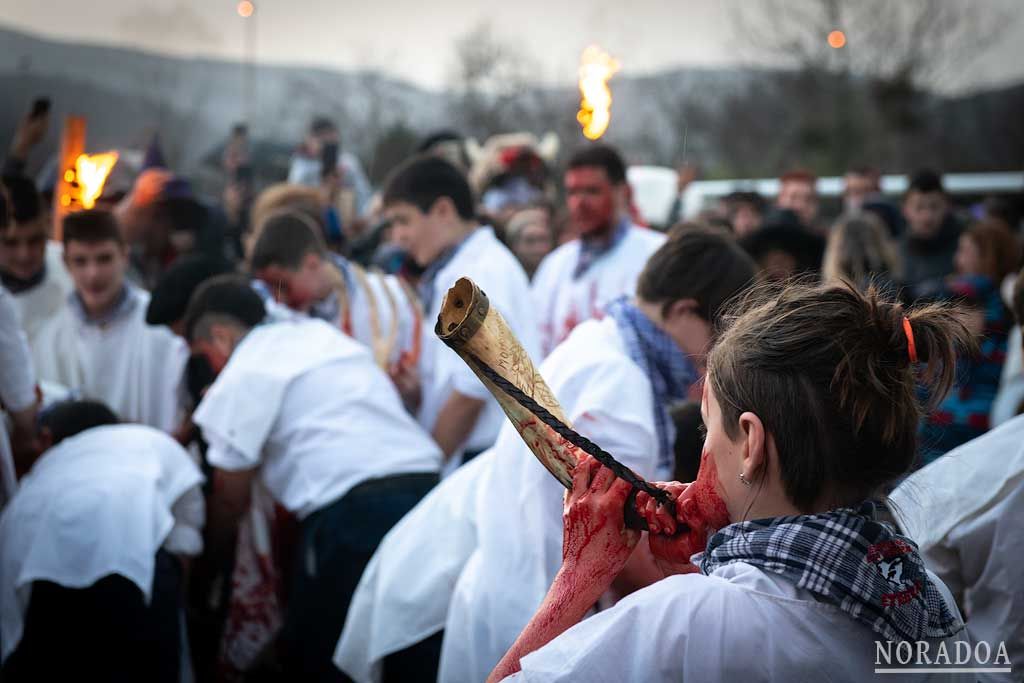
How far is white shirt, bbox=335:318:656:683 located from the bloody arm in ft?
2.67

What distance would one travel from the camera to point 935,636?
160 centimetres

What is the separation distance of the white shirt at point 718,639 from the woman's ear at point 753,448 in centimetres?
15

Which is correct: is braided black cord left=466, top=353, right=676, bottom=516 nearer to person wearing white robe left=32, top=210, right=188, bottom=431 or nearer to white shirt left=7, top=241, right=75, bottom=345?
person wearing white robe left=32, top=210, right=188, bottom=431

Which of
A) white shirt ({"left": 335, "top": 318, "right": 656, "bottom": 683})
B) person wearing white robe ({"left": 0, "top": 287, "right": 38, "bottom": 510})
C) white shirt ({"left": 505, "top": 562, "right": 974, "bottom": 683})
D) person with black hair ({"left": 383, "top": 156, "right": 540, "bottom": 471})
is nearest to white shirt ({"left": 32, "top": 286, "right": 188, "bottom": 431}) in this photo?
person wearing white robe ({"left": 0, "top": 287, "right": 38, "bottom": 510})

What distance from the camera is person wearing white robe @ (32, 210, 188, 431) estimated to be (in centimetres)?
491

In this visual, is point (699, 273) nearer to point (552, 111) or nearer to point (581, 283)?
point (581, 283)

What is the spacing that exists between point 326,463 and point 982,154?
81.1 feet

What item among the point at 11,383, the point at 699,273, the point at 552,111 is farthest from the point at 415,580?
the point at 552,111

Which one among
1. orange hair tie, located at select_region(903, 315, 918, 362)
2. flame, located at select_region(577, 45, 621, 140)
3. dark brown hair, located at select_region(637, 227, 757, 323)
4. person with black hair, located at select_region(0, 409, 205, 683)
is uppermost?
flame, located at select_region(577, 45, 621, 140)

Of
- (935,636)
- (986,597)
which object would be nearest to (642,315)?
(986,597)

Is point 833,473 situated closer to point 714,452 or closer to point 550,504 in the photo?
point 714,452

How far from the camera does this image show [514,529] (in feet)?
8.87

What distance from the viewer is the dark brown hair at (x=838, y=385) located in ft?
5.25

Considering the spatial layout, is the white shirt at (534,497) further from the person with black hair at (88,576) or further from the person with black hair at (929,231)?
the person with black hair at (929,231)
